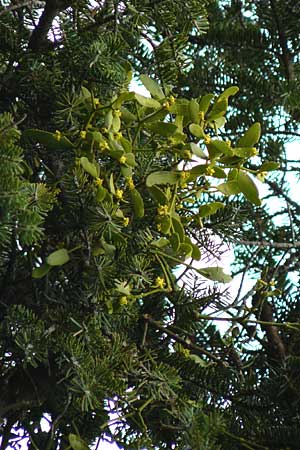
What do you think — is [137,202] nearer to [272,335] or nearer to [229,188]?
[229,188]

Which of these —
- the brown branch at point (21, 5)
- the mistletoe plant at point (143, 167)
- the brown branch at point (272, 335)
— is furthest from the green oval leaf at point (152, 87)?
the brown branch at point (272, 335)

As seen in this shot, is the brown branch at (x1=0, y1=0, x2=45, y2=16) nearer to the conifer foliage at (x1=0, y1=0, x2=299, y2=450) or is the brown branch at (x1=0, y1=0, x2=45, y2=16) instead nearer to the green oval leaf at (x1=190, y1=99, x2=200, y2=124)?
the conifer foliage at (x1=0, y1=0, x2=299, y2=450)

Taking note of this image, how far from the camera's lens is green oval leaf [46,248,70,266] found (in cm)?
66

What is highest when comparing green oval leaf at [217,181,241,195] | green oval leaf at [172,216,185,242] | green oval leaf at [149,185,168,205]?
green oval leaf at [217,181,241,195]

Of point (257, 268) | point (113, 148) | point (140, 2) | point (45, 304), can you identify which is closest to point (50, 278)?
point (45, 304)

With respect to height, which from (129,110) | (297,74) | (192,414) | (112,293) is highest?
(297,74)

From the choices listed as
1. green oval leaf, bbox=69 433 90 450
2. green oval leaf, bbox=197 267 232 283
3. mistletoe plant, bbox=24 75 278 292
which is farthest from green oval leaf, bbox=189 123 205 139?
green oval leaf, bbox=69 433 90 450

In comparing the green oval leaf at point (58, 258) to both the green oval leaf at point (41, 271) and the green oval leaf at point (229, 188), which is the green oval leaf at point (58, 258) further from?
the green oval leaf at point (229, 188)

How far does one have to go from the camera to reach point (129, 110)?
2.42ft

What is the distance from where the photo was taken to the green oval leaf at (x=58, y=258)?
2.17 feet

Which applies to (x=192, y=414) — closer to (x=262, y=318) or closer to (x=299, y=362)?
(x=299, y=362)

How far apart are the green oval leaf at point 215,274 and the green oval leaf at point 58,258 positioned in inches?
5.1

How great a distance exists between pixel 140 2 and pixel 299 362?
342mm

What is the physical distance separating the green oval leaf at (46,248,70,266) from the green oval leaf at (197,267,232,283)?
13 centimetres
